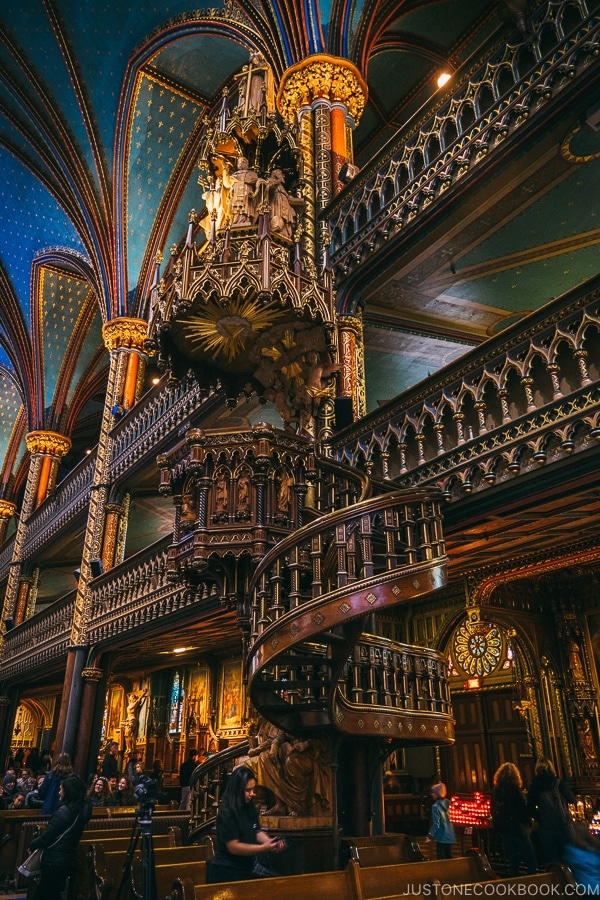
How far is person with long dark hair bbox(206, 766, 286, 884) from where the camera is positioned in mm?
3537

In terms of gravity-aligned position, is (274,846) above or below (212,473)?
below

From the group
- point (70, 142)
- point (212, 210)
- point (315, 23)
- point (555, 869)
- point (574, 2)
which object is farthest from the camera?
point (70, 142)

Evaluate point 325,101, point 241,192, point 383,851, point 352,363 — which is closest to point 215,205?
point 241,192

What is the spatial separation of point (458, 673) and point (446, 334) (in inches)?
219

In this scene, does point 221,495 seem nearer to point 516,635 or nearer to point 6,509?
point 516,635

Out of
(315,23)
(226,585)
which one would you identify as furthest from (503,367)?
(315,23)

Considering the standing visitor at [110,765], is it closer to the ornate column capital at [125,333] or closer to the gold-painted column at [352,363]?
the gold-painted column at [352,363]

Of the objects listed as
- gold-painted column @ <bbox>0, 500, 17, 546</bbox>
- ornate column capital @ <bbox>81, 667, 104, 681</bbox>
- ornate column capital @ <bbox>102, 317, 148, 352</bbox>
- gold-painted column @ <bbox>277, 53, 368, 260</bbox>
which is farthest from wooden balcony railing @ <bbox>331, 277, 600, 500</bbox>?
gold-painted column @ <bbox>0, 500, 17, 546</bbox>

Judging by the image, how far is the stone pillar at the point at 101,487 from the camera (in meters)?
12.5

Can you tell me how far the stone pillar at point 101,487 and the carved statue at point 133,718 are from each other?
18.0 ft

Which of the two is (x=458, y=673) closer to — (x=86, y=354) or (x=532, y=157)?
(x=532, y=157)

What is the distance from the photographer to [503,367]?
579cm

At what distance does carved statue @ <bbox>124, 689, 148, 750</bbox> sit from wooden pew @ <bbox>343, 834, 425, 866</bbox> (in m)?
13.5

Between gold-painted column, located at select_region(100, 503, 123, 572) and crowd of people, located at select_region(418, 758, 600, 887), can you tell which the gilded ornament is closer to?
crowd of people, located at select_region(418, 758, 600, 887)
